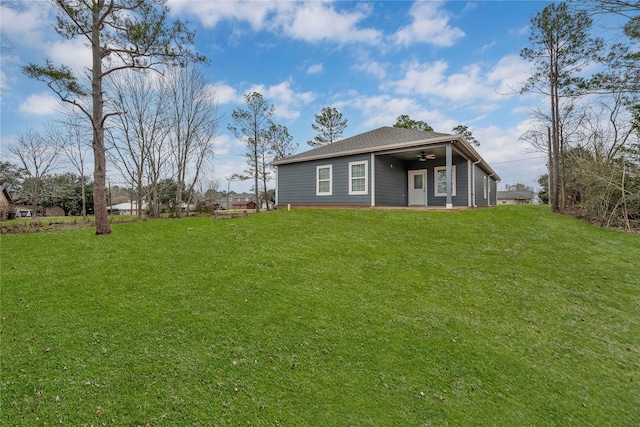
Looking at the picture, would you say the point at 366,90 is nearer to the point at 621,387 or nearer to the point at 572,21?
the point at 572,21

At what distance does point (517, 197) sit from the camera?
5103 cm

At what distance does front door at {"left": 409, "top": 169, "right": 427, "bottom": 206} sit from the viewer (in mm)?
13211

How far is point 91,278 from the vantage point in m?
3.73

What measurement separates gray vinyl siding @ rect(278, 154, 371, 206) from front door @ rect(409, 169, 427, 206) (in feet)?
10.2

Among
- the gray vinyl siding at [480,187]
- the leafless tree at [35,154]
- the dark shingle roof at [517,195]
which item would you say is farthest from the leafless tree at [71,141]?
Result: the dark shingle roof at [517,195]

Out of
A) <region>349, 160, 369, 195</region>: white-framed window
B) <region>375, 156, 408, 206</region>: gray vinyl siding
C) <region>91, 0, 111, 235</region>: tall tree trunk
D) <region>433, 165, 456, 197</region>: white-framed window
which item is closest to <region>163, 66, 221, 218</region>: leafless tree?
<region>91, 0, 111, 235</region>: tall tree trunk

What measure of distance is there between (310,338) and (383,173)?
10090 millimetres

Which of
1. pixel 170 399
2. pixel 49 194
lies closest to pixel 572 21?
pixel 170 399

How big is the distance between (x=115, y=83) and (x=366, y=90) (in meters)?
11.7

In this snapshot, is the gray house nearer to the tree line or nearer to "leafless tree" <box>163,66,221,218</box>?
the tree line

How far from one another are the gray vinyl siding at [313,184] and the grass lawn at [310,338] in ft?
22.7

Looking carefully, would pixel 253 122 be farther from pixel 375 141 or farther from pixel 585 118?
pixel 585 118

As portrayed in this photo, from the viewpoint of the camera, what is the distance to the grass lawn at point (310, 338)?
1.98 meters

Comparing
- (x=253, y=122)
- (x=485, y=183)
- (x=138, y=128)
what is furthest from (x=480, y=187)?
(x=138, y=128)
